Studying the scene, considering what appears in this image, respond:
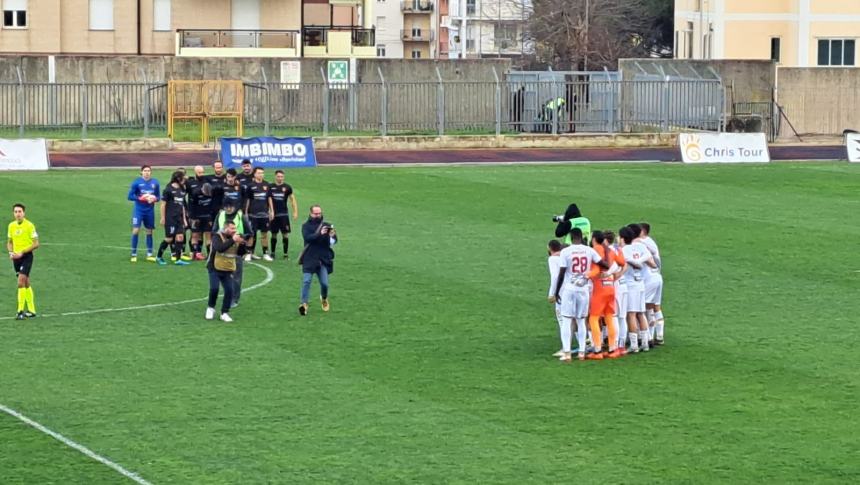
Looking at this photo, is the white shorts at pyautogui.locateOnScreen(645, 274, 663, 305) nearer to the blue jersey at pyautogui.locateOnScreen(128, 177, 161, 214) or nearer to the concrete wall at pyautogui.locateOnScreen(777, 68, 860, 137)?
the blue jersey at pyautogui.locateOnScreen(128, 177, 161, 214)

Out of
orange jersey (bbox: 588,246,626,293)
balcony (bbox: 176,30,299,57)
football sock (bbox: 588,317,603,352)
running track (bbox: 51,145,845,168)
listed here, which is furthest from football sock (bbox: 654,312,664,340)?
balcony (bbox: 176,30,299,57)

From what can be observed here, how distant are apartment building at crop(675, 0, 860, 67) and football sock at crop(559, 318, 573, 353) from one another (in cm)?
6196

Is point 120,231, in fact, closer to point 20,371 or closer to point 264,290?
point 264,290

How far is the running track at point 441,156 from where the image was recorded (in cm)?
5293

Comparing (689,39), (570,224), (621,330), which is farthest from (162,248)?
(689,39)

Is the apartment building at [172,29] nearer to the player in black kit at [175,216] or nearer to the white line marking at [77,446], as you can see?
the player in black kit at [175,216]

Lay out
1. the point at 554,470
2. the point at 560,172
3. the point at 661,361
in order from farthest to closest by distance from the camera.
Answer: the point at 560,172
the point at 661,361
the point at 554,470

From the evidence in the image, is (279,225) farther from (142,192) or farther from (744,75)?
(744,75)

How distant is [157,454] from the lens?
17.9 metres

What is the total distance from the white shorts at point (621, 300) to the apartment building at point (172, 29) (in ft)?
178

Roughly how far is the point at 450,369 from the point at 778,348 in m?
4.88

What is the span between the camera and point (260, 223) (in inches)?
1267

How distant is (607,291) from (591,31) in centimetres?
7776

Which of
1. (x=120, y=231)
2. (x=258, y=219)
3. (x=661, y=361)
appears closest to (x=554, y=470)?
(x=661, y=361)
